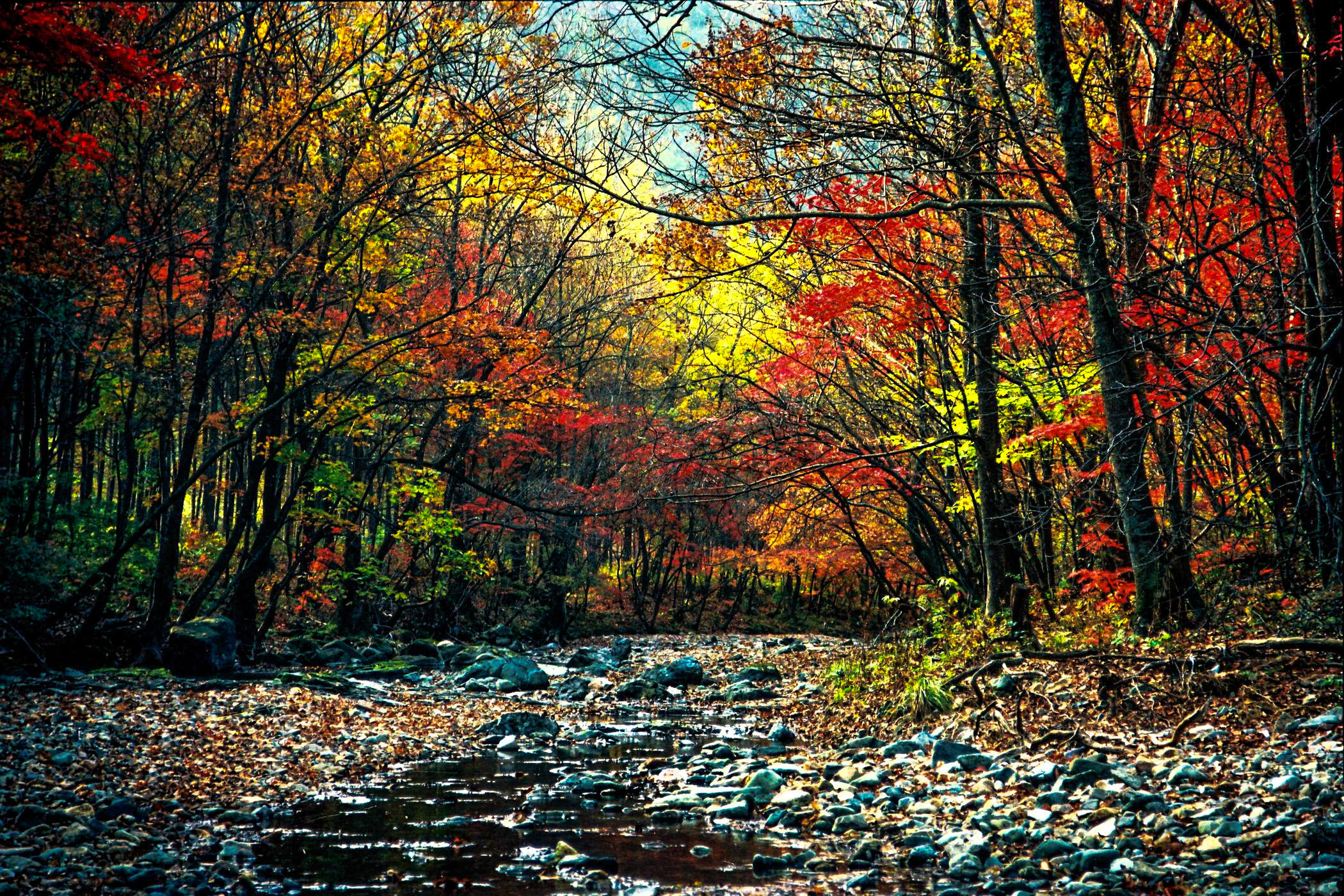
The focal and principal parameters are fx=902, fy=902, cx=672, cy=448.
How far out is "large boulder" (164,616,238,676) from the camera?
13.2 m

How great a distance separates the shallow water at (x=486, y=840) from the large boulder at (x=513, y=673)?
6950 millimetres

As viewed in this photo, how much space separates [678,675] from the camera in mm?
16875

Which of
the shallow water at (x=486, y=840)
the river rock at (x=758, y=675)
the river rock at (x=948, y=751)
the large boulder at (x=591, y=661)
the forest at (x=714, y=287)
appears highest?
the forest at (x=714, y=287)

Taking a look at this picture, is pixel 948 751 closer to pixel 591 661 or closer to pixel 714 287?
→ pixel 714 287

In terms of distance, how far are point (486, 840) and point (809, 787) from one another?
2570mm

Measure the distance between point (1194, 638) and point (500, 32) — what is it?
13796 millimetres

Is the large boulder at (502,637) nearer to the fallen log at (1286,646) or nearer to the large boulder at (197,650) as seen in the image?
the large boulder at (197,650)

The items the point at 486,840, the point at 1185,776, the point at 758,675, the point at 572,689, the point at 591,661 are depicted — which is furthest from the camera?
the point at 591,661

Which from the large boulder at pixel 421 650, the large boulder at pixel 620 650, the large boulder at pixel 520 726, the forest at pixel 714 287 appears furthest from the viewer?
the large boulder at pixel 620 650

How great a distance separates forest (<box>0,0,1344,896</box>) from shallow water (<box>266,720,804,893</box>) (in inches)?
2.2

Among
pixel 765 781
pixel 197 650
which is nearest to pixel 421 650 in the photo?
pixel 197 650

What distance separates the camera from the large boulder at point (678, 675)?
656 inches

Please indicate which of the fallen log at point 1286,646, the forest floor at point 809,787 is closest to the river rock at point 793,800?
the forest floor at point 809,787

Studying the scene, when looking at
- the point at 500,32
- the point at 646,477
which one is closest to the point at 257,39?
the point at 500,32
